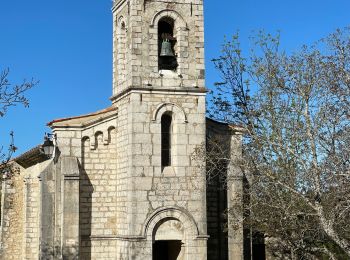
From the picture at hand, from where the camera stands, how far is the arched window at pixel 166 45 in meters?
23.7

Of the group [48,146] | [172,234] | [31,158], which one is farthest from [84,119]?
[31,158]

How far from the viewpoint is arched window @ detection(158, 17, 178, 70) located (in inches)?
933

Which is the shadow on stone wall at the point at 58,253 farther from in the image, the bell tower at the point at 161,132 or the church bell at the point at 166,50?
the church bell at the point at 166,50

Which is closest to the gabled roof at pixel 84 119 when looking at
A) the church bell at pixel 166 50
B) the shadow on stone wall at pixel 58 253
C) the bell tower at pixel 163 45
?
the bell tower at pixel 163 45

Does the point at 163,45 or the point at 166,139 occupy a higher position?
the point at 163,45

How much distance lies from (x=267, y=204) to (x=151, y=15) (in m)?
7.32

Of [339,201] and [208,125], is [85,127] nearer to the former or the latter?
[208,125]

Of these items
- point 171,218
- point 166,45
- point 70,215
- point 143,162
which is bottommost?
point 171,218

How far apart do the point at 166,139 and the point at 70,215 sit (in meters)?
3.93

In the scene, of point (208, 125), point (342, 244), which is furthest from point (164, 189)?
point (342, 244)

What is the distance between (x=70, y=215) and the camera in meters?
23.1

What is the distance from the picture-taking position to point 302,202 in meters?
20.9

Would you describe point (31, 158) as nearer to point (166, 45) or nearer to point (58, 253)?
point (58, 253)

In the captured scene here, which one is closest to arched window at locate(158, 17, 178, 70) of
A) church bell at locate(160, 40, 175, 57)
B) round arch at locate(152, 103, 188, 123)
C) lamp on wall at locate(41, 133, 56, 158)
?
church bell at locate(160, 40, 175, 57)
